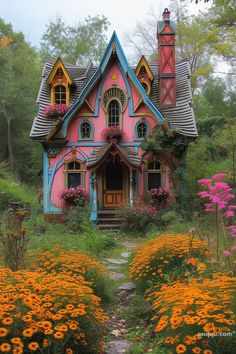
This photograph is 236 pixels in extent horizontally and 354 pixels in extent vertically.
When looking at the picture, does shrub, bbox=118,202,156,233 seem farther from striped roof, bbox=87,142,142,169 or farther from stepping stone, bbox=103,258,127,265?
stepping stone, bbox=103,258,127,265

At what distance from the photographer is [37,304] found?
3908 millimetres

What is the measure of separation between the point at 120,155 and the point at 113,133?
41.8 inches

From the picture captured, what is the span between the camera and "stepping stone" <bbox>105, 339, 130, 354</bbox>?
493cm

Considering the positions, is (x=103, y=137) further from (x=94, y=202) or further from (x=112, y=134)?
(x=94, y=202)

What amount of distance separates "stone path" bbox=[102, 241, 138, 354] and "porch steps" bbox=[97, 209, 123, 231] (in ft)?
18.9

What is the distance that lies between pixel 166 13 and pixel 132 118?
5.00 m

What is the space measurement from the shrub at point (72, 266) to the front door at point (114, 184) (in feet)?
35.9

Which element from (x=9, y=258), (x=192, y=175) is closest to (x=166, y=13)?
(x=192, y=175)

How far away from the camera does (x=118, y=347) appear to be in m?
5.11

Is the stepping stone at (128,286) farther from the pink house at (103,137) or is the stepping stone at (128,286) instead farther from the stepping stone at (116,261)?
the pink house at (103,137)

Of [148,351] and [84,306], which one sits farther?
[148,351]

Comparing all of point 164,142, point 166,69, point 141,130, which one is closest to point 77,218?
point 164,142

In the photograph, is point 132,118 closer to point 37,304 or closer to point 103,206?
point 103,206

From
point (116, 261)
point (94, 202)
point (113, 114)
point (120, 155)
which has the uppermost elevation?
point (113, 114)
